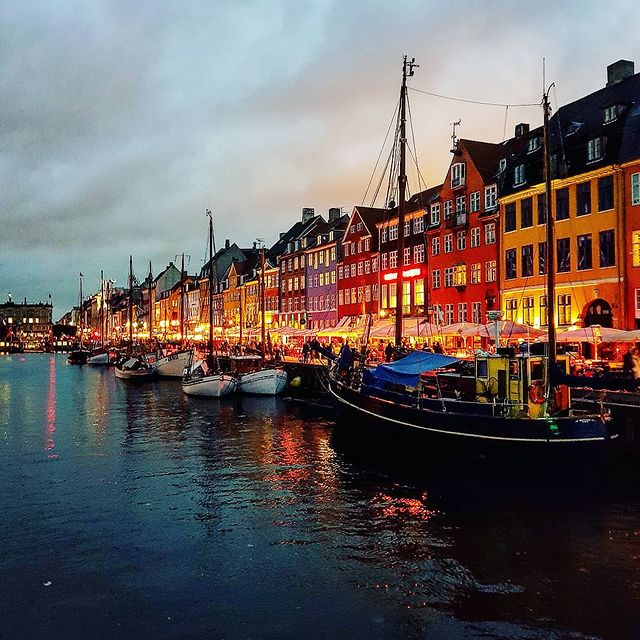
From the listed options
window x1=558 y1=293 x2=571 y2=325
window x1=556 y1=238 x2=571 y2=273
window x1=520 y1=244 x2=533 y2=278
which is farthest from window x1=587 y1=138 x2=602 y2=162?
window x1=558 y1=293 x2=571 y2=325

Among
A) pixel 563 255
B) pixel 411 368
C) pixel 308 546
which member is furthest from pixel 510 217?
pixel 308 546

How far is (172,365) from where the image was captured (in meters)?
74.9

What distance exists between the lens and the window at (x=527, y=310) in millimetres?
49531

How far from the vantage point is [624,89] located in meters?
46.1

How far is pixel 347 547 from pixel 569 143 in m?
41.0

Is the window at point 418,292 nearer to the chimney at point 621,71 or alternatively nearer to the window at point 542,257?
the window at point 542,257

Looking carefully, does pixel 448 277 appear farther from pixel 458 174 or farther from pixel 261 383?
pixel 261 383

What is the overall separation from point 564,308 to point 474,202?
14.8m

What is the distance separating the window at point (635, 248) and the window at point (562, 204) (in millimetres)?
6155

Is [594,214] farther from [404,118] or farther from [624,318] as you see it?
[404,118]

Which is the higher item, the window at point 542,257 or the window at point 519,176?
the window at point 519,176

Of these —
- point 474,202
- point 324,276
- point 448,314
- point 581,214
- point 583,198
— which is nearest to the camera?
point 583,198

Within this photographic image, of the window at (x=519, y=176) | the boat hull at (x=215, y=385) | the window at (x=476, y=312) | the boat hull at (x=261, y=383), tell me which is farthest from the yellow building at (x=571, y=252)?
the boat hull at (x=215, y=385)

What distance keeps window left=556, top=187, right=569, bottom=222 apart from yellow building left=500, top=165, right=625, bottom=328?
0.07 meters
